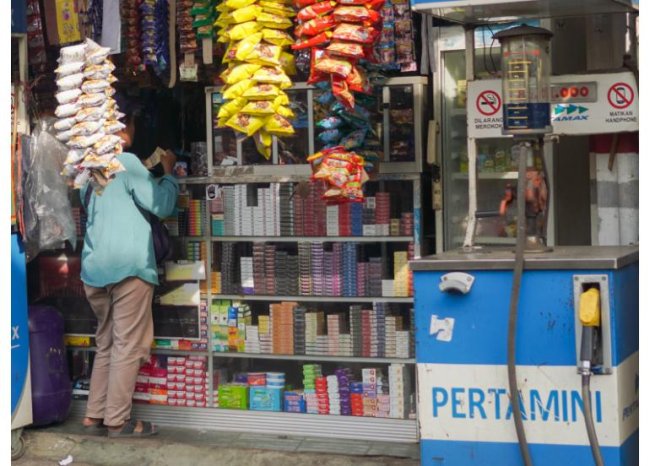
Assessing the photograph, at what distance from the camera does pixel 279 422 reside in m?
7.12

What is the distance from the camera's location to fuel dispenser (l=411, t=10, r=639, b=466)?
4.57m

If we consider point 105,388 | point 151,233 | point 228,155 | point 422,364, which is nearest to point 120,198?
point 151,233

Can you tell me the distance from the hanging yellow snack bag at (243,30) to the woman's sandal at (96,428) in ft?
9.02

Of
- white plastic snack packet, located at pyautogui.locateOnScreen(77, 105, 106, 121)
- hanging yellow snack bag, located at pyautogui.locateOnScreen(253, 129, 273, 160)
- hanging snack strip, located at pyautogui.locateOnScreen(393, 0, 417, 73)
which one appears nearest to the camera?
hanging yellow snack bag, located at pyautogui.locateOnScreen(253, 129, 273, 160)

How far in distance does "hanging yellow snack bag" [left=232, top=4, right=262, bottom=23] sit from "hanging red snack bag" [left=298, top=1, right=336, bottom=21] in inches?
10.7

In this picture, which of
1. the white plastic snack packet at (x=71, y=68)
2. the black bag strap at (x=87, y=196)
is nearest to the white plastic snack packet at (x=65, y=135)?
the white plastic snack packet at (x=71, y=68)

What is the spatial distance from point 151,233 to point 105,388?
41.1 inches

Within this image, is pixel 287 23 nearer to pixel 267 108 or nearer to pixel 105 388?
pixel 267 108

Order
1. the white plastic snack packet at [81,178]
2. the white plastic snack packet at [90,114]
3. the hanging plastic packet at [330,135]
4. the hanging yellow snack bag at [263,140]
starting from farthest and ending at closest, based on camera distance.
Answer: the white plastic snack packet at [81,178] < the white plastic snack packet at [90,114] < the hanging plastic packet at [330,135] < the hanging yellow snack bag at [263,140]

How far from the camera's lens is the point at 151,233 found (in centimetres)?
705

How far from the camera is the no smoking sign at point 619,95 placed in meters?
5.69

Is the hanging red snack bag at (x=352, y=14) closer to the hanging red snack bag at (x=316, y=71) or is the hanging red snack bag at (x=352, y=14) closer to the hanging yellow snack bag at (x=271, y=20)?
the hanging red snack bag at (x=316, y=71)

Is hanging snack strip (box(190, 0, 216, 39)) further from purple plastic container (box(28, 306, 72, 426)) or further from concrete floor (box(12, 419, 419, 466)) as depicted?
concrete floor (box(12, 419, 419, 466))

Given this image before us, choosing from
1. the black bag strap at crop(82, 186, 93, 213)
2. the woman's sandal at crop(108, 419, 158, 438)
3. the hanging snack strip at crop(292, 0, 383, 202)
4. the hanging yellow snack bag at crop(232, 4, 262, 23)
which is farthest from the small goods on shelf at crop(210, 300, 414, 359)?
the hanging yellow snack bag at crop(232, 4, 262, 23)
